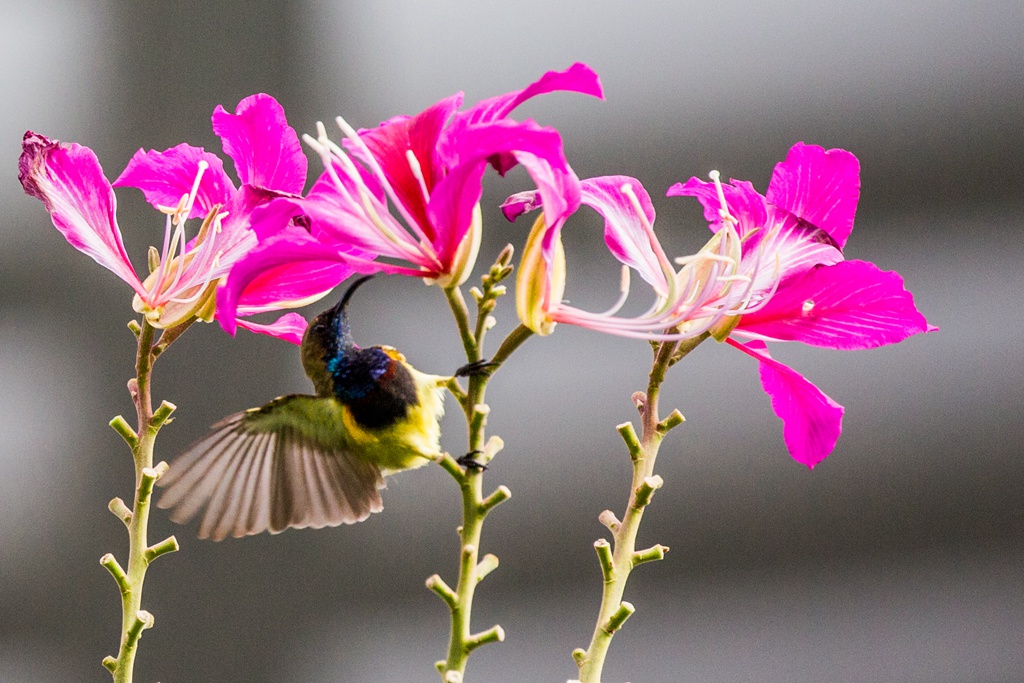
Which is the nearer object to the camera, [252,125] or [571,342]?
[252,125]

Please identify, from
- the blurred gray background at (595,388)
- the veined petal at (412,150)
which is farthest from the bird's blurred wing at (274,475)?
the blurred gray background at (595,388)

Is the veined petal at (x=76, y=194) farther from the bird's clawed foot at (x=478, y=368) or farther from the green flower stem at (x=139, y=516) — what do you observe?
the bird's clawed foot at (x=478, y=368)

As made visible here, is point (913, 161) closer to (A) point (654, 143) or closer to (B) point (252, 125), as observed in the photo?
(A) point (654, 143)

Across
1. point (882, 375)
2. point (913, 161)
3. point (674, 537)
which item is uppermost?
point (913, 161)

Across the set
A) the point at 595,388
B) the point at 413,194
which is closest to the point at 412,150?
the point at 413,194

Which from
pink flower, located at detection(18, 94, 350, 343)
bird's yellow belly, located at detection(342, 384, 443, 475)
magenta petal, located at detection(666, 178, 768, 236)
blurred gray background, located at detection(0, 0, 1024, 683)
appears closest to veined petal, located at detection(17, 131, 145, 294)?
pink flower, located at detection(18, 94, 350, 343)

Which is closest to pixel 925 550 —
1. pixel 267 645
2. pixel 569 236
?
pixel 569 236
